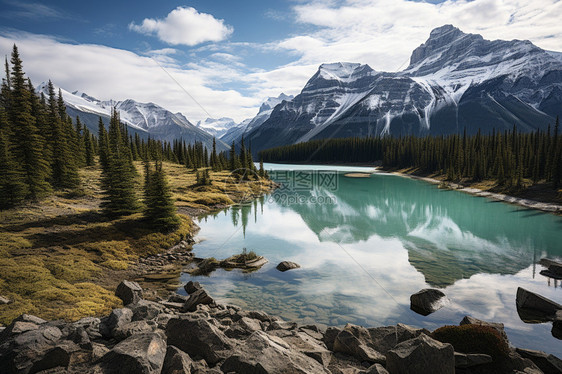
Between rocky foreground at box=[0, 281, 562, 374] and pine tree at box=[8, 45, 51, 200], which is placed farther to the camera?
pine tree at box=[8, 45, 51, 200]

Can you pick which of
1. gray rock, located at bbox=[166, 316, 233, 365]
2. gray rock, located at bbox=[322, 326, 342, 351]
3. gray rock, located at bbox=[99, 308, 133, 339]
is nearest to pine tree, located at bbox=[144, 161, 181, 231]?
gray rock, located at bbox=[99, 308, 133, 339]

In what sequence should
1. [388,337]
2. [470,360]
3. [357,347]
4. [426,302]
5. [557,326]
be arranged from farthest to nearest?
[426,302] → [557,326] → [388,337] → [357,347] → [470,360]

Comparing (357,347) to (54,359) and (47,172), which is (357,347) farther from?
(47,172)

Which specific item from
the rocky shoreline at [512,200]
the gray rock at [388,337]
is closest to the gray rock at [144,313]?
the gray rock at [388,337]

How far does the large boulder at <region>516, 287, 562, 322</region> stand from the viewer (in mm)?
18859

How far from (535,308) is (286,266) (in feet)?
60.0

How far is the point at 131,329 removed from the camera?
11602mm

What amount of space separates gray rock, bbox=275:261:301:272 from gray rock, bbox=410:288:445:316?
10.9 m

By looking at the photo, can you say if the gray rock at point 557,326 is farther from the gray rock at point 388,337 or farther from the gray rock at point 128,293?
the gray rock at point 128,293

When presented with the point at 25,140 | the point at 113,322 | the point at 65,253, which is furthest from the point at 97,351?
the point at 25,140

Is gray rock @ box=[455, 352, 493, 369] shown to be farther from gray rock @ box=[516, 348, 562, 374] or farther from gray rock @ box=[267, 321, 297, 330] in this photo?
gray rock @ box=[267, 321, 297, 330]

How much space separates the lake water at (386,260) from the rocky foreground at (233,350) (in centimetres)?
549

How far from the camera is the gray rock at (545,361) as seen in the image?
1184cm

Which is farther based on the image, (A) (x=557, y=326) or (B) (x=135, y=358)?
(A) (x=557, y=326)
